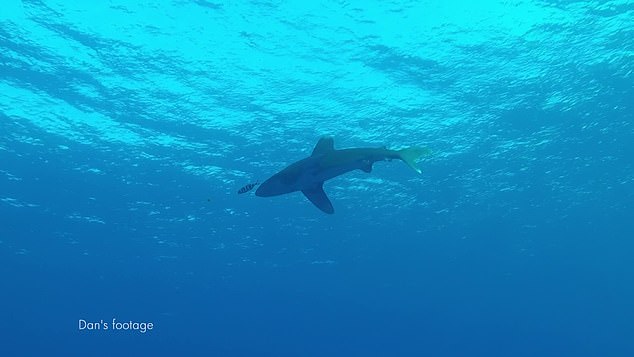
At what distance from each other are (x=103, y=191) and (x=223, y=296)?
22.2 metres

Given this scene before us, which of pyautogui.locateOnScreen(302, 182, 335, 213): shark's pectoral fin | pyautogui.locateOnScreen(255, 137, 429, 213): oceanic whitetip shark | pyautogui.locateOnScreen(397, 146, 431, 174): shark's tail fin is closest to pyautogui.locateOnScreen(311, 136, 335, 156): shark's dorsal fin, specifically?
pyautogui.locateOnScreen(255, 137, 429, 213): oceanic whitetip shark

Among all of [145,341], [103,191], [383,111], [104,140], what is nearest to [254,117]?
[383,111]

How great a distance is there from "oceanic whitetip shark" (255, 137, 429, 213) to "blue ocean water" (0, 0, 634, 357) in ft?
26.5

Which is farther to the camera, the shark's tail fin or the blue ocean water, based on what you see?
the blue ocean water

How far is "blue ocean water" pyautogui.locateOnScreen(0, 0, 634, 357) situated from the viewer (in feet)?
51.1

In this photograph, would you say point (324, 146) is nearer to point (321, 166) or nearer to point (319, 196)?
point (321, 166)

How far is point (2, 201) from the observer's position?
27.7m

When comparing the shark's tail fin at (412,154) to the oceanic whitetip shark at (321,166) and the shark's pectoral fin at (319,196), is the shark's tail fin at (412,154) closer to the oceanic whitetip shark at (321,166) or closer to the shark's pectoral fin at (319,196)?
the oceanic whitetip shark at (321,166)

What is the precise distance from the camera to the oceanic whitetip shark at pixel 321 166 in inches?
276

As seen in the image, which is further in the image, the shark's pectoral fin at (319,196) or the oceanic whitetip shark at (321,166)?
the shark's pectoral fin at (319,196)

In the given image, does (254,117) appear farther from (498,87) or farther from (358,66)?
(498,87)

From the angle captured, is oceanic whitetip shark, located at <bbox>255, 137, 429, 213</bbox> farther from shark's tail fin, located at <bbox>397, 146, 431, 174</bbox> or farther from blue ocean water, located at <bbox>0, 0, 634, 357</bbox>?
blue ocean water, located at <bbox>0, 0, 634, 357</bbox>

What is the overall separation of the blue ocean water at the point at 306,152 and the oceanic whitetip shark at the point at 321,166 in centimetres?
807

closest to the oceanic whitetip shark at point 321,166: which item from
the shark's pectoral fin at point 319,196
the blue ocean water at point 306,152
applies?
the shark's pectoral fin at point 319,196
